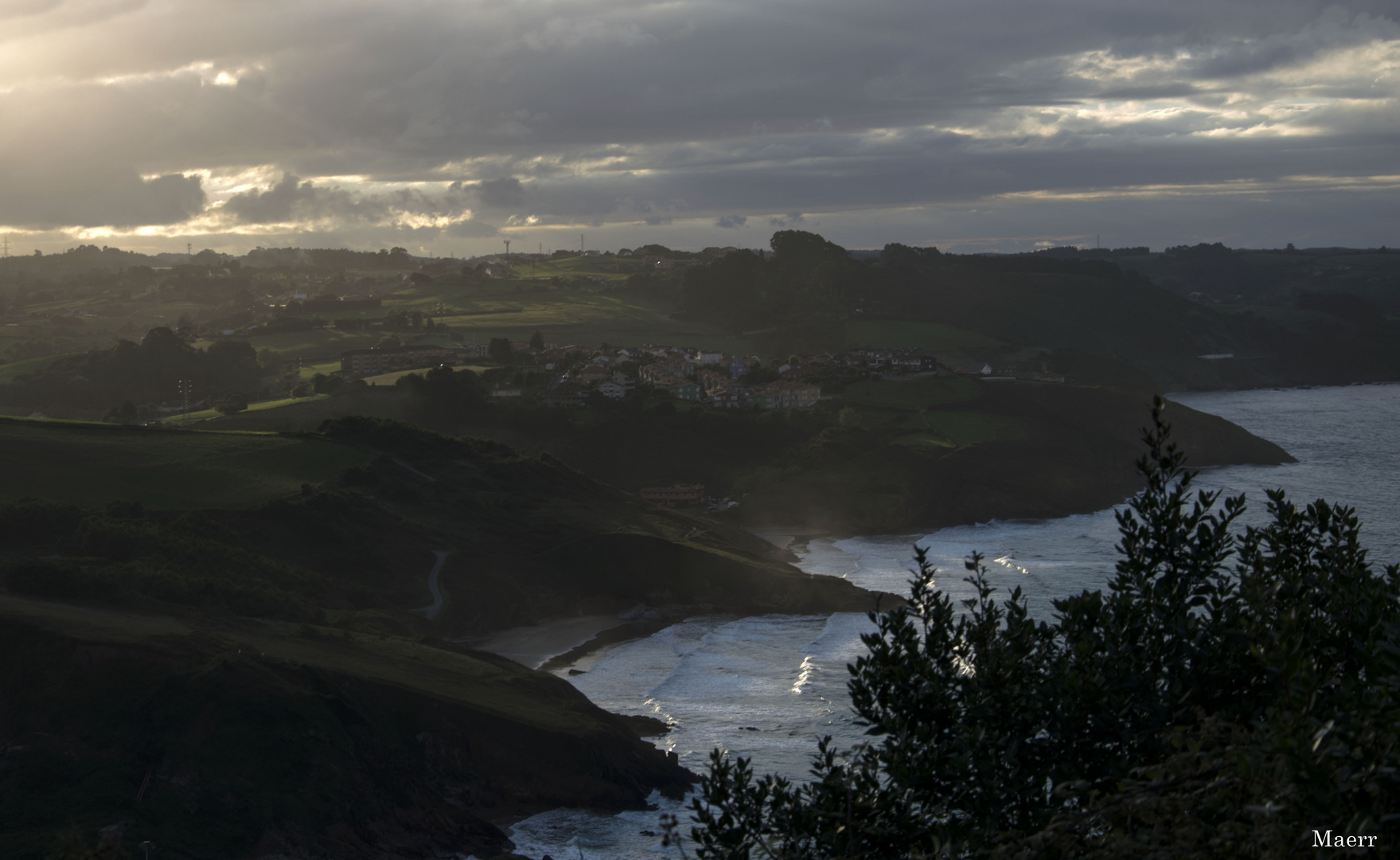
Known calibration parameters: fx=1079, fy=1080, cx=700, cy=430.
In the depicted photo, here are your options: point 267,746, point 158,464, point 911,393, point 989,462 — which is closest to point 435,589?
point 158,464

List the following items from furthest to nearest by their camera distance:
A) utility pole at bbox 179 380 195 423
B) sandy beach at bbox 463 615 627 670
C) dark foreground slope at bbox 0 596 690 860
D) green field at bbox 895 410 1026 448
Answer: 1. utility pole at bbox 179 380 195 423
2. green field at bbox 895 410 1026 448
3. sandy beach at bbox 463 615 627 670
4. dark foreground slope at bbox 0 596 690 860

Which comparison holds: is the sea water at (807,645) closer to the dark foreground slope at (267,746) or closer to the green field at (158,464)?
the dark foreground slope at (267,746)

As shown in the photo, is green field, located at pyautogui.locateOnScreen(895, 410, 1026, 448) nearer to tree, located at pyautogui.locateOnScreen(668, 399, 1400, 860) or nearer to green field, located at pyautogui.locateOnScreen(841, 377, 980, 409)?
green field, located at pyautogui.locateOnScreen(841, 377, 980, 409)

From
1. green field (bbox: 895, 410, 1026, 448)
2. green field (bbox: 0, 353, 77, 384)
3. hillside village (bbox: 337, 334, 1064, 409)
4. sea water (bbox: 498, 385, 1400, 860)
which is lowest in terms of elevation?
sea water (bbox: 498, 385, 1400, 860)

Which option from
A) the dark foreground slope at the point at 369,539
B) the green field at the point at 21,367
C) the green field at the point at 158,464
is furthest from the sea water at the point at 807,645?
the green field at the point at 21,367

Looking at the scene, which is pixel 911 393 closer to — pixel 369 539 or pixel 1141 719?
pixel 369 539

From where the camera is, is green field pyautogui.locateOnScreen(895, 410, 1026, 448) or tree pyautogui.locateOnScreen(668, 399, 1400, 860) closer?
tree pyautogui.locateOnScreen(668, 399, 1400, 860)

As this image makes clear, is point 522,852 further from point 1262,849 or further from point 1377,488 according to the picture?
point 1377,488

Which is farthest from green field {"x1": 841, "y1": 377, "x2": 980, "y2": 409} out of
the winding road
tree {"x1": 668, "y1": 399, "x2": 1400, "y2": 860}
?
tree {"x1": 668, "y1": 399, "x2": 1400, "y2": 860}
